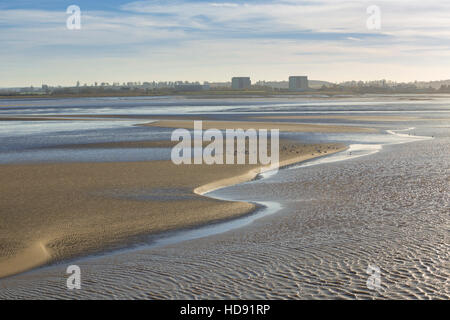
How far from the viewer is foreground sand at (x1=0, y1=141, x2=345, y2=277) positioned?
11.1 metres

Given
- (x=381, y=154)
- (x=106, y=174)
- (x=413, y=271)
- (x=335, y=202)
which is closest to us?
(x=413, y=271)

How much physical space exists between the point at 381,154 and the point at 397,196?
900cm

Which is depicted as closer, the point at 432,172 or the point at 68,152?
the point at 432,172

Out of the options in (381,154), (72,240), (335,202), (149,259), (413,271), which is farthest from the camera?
(381,154)

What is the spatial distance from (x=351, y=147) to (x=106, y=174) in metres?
12.8

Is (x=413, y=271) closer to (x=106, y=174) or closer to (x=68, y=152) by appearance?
(x=106, y=174)

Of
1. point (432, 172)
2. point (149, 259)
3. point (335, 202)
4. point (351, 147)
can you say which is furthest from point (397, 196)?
point (351, 147)

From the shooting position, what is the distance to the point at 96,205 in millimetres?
14352

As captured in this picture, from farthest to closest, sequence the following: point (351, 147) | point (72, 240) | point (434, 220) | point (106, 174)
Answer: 1. point (351, 147)
2. point (106, 174)
3. point (434, 220)
4. point (72, 240)

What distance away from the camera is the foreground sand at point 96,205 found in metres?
11.1

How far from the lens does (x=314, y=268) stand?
960 cm

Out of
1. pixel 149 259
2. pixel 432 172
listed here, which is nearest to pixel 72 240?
pixel 149 259

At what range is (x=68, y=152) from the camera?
25.3m

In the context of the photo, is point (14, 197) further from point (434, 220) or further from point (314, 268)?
point (434, 220)
